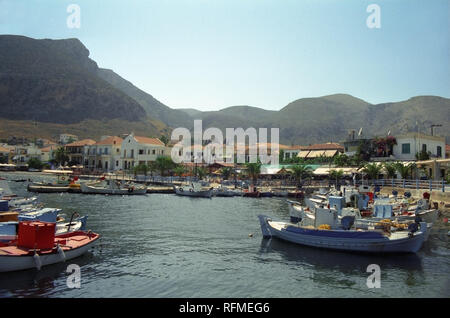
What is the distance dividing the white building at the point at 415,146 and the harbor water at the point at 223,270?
32.9m

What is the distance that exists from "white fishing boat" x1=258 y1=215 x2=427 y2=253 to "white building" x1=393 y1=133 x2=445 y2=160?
39983mm

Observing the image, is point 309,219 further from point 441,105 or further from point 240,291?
point 441,105

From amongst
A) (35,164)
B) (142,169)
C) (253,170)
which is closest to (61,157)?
(35,164)

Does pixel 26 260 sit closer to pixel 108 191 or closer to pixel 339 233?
pixel 339 233

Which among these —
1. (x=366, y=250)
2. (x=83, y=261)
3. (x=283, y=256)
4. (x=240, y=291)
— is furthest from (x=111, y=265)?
(x=366, y=250)

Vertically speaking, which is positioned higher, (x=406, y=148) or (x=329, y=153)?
(x=406, y=148)

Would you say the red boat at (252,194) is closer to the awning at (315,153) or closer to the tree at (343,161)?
the tree at (343,161)

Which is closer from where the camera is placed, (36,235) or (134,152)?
(36,235)

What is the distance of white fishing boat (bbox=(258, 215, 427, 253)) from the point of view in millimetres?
18953

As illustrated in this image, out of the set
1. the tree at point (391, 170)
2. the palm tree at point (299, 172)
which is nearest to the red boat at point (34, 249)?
the tree at point (391, 170)

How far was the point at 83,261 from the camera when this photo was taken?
17406mm

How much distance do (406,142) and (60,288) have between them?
5570cm

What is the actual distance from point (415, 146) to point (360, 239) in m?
41.9

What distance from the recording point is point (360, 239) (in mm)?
19391
